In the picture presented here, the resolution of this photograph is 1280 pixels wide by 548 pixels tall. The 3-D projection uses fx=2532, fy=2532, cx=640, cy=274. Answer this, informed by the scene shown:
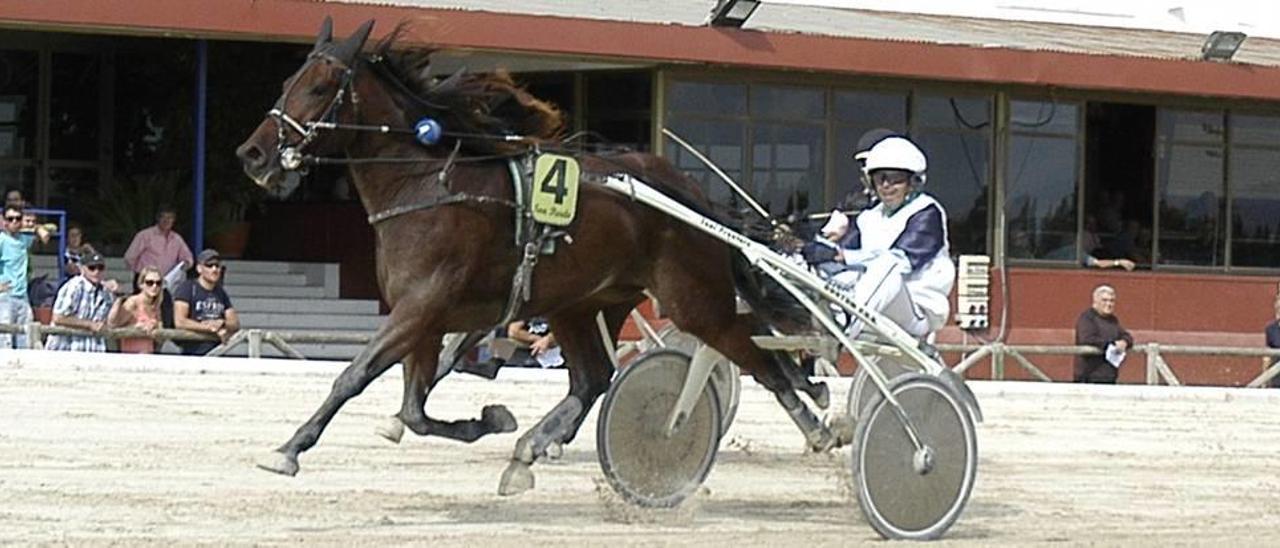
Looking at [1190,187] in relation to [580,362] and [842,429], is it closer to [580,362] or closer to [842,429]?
[842,429]

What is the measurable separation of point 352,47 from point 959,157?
1498 cm

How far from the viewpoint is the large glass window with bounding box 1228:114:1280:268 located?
25469 mm

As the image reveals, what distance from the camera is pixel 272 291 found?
23.3 m

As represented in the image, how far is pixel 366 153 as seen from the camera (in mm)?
9617

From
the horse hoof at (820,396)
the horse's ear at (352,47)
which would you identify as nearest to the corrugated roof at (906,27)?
the horse hoof at (820,396)

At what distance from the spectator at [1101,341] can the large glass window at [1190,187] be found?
386 centimetres

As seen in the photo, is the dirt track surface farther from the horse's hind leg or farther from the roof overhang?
the roof overhang

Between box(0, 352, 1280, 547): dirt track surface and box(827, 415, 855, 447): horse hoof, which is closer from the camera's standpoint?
box(0, 352, 1280, 547): dirt track surface

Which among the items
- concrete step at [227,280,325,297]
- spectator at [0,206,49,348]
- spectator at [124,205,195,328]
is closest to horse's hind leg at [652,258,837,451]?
spectator at [0,206,49,348]

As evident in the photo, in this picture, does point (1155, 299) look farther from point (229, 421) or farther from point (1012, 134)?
point (229, 421)

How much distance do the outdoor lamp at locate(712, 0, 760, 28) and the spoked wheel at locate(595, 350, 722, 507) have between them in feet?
38.2

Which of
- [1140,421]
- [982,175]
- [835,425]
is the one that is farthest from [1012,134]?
[835,425]

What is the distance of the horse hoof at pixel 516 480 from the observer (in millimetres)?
9758

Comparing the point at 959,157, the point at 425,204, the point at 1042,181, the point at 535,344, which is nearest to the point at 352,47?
the point at 425,204
